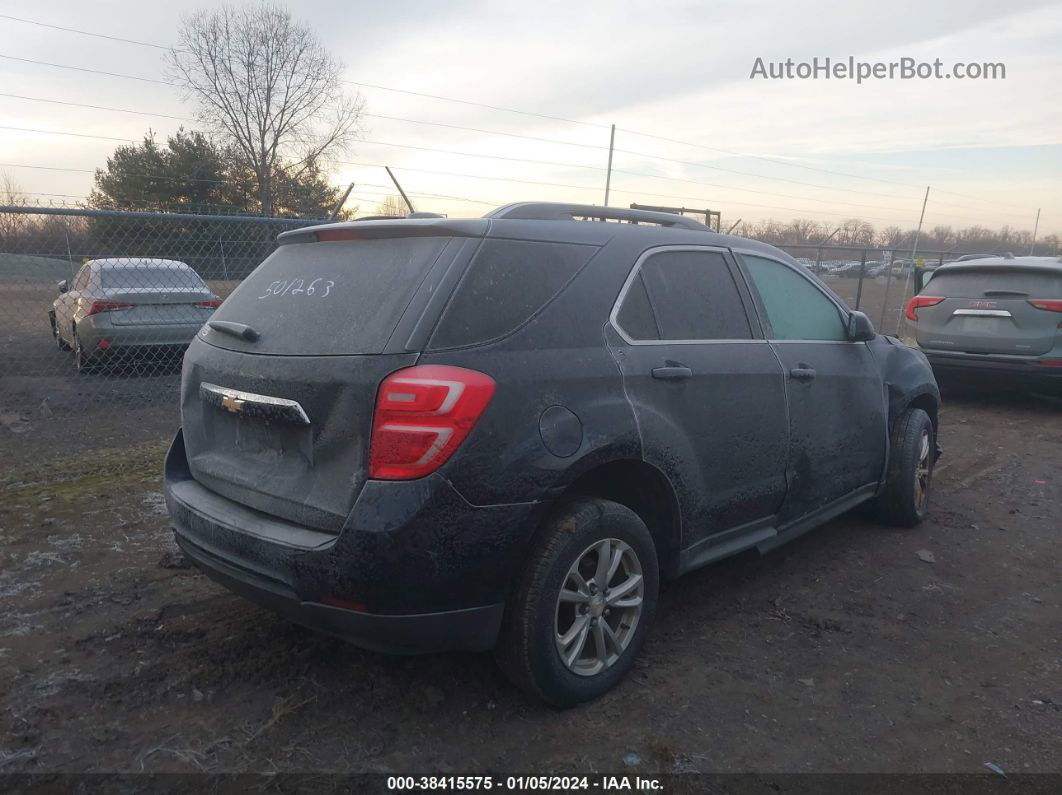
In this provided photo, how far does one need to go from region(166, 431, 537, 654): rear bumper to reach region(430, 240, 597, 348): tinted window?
0.51 metres

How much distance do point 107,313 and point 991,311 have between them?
886cm

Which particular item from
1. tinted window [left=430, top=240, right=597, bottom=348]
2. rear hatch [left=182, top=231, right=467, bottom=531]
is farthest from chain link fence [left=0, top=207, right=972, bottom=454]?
tinted window [left=430, top=240, right=597, bottom=348]

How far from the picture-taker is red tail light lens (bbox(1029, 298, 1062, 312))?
7.89m

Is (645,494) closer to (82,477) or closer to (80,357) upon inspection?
(82,477)

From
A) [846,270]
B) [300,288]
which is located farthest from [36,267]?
[846,270]

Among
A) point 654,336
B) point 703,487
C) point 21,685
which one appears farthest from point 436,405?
point 21,685

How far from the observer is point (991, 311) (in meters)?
8.27

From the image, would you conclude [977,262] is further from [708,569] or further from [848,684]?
[848,684]

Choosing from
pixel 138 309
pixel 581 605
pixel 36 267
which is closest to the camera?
pixel 581 605

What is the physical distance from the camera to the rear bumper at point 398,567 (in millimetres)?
2373

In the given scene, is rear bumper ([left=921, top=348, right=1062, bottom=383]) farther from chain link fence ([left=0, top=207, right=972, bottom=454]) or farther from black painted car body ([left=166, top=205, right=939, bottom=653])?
chain link fence ([left=0, top=207, right=972, bottom=454])

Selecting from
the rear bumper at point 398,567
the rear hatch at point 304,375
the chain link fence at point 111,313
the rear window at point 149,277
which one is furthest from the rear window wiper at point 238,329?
the rear window at point 149,277

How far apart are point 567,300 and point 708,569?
2.04m

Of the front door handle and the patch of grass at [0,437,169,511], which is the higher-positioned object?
the front door handle
